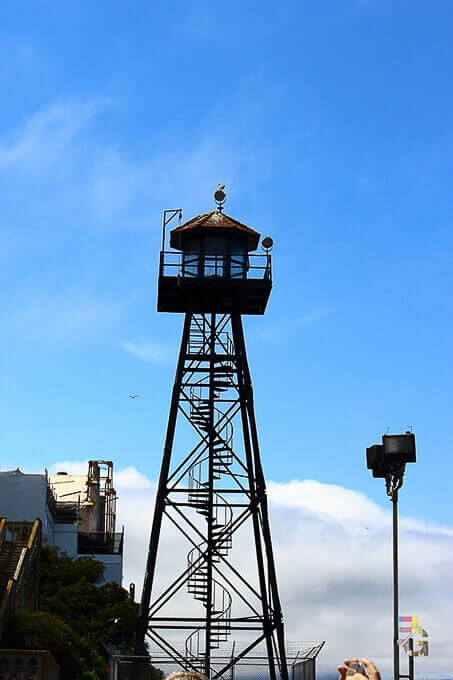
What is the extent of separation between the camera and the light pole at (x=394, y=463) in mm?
26094

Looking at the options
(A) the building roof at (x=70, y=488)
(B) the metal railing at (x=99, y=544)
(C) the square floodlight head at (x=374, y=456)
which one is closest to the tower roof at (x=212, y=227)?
(C) the square floodlight head at (x=374, y=456)

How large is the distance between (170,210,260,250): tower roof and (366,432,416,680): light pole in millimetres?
17261

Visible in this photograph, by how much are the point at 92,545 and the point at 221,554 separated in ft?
169

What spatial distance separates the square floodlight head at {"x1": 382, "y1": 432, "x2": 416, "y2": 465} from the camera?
26.1 m

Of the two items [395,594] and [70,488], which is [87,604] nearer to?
[395,594]

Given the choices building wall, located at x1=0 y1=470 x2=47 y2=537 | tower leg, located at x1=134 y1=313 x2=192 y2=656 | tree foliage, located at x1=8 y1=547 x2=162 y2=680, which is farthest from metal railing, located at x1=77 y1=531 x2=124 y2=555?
tower leg, located at x1=134 y1=313 x2=192 y2=656

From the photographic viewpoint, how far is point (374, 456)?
88.3 ft

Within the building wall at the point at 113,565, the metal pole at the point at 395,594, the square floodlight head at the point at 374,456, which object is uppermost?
the building wall at the point at 113,565

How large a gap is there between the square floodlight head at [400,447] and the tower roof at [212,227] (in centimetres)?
1797

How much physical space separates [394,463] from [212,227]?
18.2 m

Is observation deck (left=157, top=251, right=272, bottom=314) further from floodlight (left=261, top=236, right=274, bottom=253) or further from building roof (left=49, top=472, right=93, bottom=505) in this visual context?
building roof (left=49, top=472, right=93, bottom=505)

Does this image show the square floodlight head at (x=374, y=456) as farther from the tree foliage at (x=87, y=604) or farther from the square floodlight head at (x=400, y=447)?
the tree foliage at (x=87, y=604)

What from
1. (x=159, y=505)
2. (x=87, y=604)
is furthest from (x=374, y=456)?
(x=87, y=604)

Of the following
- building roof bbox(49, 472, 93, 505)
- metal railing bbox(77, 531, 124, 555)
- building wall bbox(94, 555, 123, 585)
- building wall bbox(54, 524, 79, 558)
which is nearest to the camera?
building wall bbox(54, 524, 79, 558)
